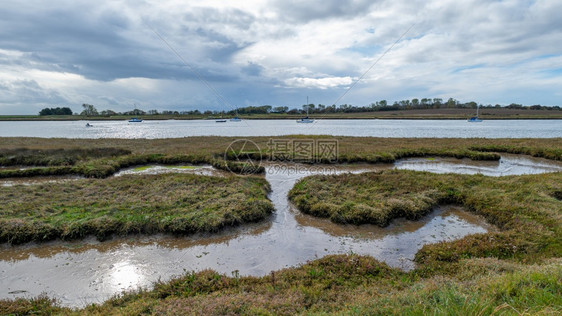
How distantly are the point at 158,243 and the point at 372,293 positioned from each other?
7.58 meters

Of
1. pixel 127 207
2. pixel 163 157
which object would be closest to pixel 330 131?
pixel 163 157

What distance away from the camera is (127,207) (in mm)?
12055

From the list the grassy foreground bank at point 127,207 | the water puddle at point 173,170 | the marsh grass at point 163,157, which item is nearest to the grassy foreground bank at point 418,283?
the grassy foreground bank at point 127,207

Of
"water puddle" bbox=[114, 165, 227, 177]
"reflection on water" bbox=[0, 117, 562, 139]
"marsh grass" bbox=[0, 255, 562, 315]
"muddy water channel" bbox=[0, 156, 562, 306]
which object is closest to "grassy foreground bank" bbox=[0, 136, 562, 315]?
"marsh grass" bbox=[0, 255, 562, 315]

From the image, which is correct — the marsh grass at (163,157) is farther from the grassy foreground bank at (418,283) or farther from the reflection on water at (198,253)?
the grassy foreground bank at (418,283)

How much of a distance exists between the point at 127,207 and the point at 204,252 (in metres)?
5.11

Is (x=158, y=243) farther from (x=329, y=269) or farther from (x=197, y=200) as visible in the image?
(x=329, y=269)

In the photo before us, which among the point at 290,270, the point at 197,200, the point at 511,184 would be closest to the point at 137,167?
the point at 197,200

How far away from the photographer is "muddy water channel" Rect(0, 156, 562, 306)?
7.58m

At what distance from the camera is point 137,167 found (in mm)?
23469

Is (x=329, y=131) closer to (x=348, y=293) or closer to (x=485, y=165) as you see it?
(x=485, y=165)

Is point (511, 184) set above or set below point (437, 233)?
above

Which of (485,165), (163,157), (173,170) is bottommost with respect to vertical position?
(485,165)

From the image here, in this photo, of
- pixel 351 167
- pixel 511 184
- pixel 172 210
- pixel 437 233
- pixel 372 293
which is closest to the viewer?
pixel 372 293
